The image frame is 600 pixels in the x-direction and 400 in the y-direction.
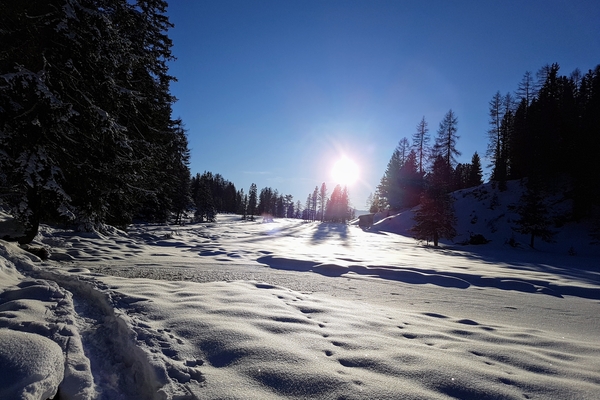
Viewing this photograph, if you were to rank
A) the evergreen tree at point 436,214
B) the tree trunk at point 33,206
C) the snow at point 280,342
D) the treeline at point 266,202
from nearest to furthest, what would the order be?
the snow at point 280,342
the tree trunk at point 33,206
the evergreen tree at point 436,214
the treeline at point 266,202

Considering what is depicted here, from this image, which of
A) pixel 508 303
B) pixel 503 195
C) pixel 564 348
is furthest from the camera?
pixel 503 195

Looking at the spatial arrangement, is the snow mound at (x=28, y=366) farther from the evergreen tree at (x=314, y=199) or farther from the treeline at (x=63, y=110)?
the evergreen tree at (x=314, y=199)

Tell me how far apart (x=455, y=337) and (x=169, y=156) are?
11922 mm

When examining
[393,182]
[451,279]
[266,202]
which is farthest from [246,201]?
[451,279]

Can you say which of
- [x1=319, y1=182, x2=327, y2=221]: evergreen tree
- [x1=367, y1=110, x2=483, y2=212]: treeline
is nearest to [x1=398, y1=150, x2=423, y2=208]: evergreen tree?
[x1=367, y1=110, x2=483, y2=212]: treeline

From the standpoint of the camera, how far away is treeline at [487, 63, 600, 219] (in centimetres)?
2284

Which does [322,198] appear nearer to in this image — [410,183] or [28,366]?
[410,183]

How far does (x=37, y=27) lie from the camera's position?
603 centimetres

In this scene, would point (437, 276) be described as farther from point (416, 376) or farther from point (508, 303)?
point (416, 376)

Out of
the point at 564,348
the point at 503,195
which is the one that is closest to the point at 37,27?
the point at 564,348

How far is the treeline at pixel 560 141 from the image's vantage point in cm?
2284

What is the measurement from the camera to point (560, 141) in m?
27.7

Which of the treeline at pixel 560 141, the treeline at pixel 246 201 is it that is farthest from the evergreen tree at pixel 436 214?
the treeline at pixel 246 201

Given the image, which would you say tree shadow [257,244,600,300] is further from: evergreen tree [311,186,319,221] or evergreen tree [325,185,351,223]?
evergreen tree [311,186,319,221]
